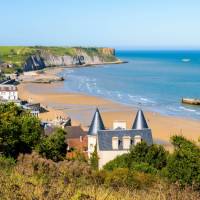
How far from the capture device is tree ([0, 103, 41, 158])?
2484cm

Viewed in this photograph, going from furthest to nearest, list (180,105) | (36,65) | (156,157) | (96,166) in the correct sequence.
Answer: (36,65) → (180,105) → (96,166) → (156,157)

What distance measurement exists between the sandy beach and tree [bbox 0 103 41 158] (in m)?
17.0

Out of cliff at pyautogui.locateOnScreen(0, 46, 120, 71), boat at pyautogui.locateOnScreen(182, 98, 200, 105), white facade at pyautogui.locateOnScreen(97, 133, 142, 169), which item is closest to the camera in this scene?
white facade at pyautogui.locateOnScreen(97, 133, 142, 169)

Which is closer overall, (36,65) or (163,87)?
(163,87)

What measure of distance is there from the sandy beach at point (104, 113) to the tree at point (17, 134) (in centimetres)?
1702

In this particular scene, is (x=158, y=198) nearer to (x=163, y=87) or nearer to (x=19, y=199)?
(x=19, y=199)

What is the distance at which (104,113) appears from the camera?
6178 cm

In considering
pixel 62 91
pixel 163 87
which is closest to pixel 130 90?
pixel 163 87

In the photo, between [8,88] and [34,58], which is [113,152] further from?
[34,58]

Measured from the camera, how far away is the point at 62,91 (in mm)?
90312

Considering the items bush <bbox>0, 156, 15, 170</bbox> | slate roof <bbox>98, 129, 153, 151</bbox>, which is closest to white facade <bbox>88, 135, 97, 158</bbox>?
slate roof <bbox>98, 129, 153, 151</bbox>

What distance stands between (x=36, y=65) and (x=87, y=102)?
96.7 metres

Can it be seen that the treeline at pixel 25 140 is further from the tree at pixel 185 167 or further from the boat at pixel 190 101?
the boat at pixel 190 101

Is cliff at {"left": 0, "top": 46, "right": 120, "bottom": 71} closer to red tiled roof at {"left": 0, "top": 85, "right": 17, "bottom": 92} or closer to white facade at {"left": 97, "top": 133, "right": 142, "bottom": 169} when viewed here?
red tiled roof at {"left": 0, "top": 85, "right": 17, "bottom": 92}
